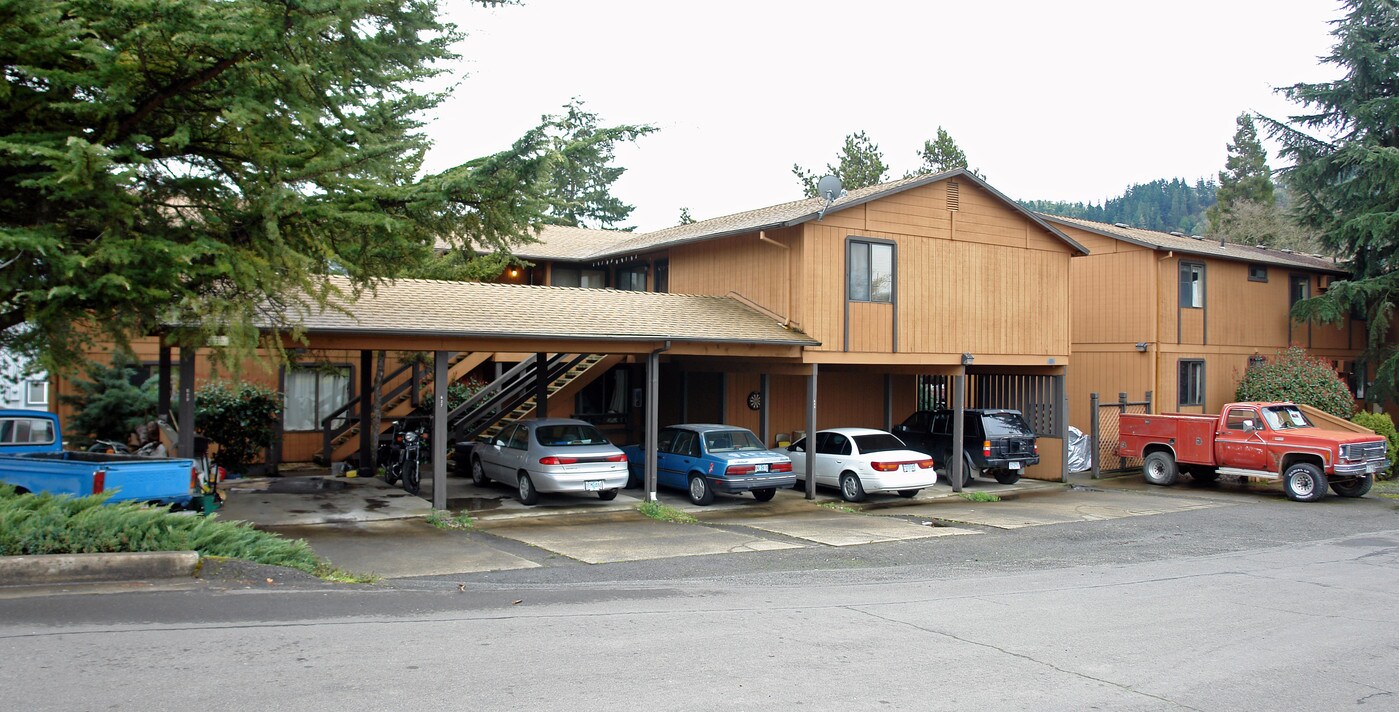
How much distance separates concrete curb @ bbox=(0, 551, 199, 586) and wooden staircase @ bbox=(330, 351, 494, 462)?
12674 millimetres

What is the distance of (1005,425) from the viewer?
2184 cm

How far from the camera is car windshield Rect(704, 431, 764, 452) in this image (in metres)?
18.1

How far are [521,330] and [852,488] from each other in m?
7.30

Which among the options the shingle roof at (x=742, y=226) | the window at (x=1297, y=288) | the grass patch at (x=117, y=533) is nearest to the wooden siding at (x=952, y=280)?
the shingle roof at (x=742, y=226)

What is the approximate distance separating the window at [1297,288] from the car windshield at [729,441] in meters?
19.6

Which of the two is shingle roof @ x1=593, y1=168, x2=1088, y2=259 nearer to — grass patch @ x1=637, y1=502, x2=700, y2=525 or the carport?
the carport

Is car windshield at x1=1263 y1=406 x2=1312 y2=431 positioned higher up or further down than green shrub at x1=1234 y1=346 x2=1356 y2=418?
further down

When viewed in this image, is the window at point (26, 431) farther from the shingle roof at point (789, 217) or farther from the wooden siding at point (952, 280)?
the wooden siding at point (952, 280)

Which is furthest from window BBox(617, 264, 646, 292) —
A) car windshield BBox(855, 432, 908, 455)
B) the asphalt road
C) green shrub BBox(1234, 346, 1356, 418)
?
green shrub BBox(1234, 346, 1356, 418)

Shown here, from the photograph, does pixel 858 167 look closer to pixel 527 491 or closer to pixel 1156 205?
pixel 527 491

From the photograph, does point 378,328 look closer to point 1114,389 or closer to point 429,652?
point 429,652

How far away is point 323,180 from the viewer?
1073cm

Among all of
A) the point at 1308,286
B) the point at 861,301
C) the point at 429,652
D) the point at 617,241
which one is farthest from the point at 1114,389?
the point at 429,652

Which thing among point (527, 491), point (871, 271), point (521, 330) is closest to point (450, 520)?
point (527, 491)
